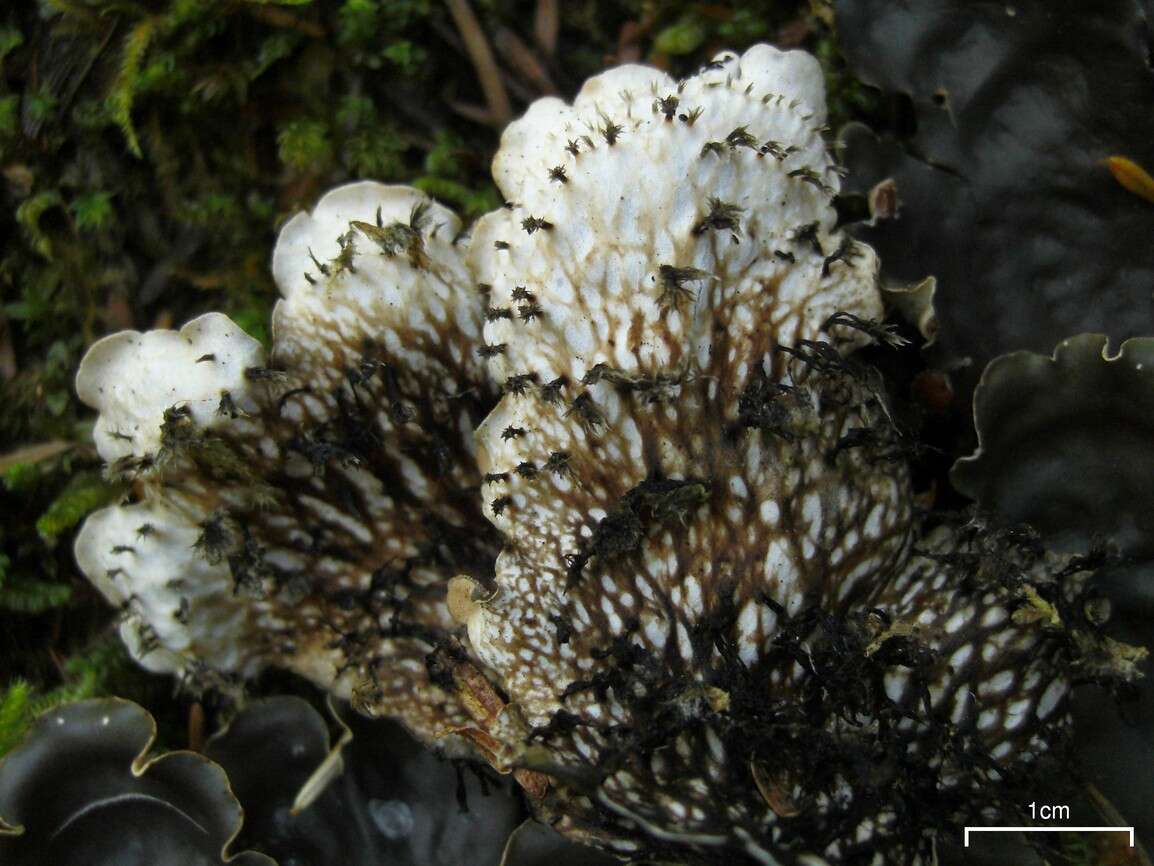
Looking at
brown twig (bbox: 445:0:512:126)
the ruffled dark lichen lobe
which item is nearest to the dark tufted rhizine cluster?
the ruffled dark lichen lobe

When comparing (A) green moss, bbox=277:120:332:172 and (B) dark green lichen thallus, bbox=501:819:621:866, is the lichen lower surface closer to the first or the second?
(B) dark green lichen thallus, bbox=501:819:621:866

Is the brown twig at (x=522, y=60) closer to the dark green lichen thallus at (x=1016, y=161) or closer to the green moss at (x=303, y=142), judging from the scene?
the green moss at (x=303, y=142)

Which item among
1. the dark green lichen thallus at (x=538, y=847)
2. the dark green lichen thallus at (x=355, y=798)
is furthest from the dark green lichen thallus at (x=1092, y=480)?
the dark green lichen thallus at (x=355, y=798)

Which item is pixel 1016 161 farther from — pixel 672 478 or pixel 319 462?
pixel 319 462

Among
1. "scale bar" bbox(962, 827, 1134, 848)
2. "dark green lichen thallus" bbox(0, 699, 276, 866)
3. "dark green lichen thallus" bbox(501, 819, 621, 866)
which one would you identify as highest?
"dark green lichen thallus" bbox(0, 699, 276, 866)

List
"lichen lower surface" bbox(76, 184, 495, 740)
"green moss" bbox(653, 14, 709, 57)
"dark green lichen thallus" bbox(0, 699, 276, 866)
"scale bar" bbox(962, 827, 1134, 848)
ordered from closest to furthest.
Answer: "scale bar" bbox(962, 827, 1134, 848) → "lichen lower surface" bbox(76, 184, 495, 740) → "dark green lichen thallus" bbox(0, 699, 276, 866) → "green moss" bbox(653, 14, 709, 57)

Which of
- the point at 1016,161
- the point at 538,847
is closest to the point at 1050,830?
the point at 538,847
